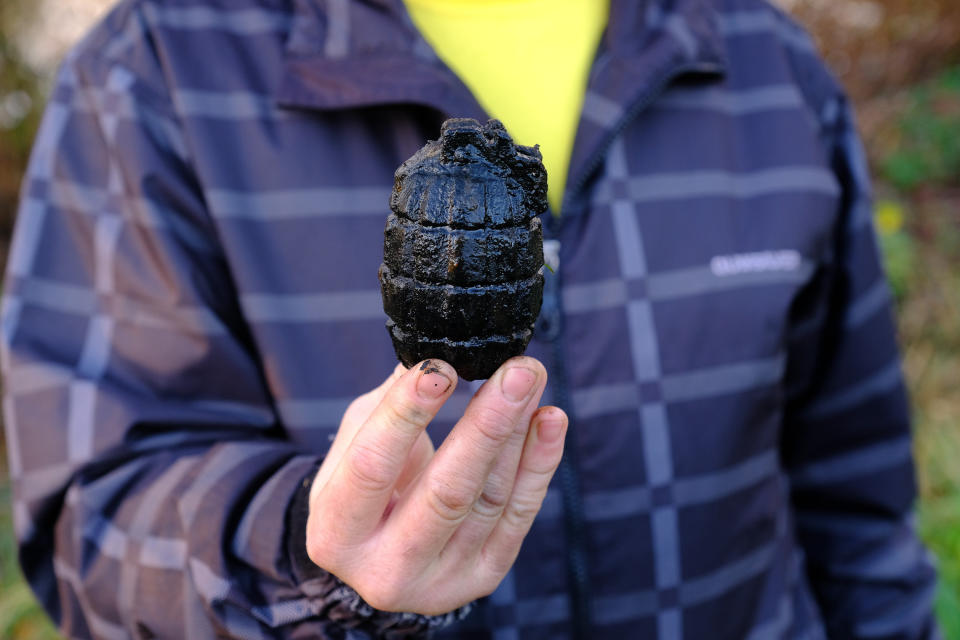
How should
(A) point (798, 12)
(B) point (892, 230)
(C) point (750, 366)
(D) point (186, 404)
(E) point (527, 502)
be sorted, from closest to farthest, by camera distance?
(E) point (527, 502) < (D) point (186, 404) < (C) point (750, 366) < (B) point (892, 230) < (A) point (798, 12)

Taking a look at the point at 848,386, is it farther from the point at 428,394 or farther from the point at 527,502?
the point at 428,394

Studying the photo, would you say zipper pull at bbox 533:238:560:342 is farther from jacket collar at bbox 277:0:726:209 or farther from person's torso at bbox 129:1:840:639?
jacket collar at bbox 277:0:726:209

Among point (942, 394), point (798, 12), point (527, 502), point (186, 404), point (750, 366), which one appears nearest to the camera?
point (527, 502)

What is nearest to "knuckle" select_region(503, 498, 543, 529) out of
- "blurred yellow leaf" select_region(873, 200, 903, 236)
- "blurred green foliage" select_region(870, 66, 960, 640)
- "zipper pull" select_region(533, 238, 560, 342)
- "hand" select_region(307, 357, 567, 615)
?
"hand" select_region(307, 357, 567, 615)

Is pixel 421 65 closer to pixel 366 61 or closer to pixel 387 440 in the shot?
pixel 366 61

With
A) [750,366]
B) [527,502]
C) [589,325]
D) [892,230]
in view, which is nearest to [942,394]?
[892,230]

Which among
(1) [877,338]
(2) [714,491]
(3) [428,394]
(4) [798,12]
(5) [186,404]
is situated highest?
(4) [798,12]

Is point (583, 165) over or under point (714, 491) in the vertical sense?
over
